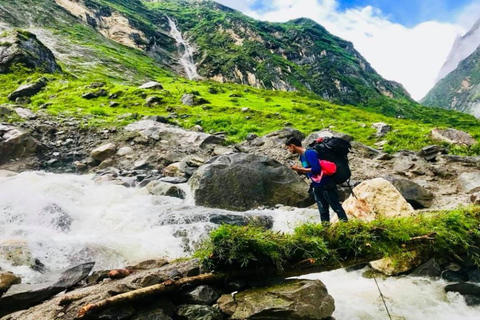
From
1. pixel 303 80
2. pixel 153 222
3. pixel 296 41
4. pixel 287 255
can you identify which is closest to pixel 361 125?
pixel 153 222

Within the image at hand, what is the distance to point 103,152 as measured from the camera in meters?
22.6

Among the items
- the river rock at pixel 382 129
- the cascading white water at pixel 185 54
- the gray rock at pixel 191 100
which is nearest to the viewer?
the river rock at pixel 382 129

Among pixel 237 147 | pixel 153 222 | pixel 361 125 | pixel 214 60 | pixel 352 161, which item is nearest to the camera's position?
pixel 153 222

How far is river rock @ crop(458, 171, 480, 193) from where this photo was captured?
664 inches

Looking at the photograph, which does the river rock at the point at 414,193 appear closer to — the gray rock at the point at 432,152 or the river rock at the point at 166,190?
the gray rock at the point at 432,152

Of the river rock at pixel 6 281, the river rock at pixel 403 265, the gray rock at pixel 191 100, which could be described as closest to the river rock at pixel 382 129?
the gray rock at pixel 191 100

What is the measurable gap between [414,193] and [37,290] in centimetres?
1509

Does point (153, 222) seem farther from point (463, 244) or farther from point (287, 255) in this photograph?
point (463, 244)

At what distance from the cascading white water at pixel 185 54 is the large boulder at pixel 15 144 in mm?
100815

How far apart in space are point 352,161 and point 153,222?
13.7 meters

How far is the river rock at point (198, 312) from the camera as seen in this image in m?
5.76

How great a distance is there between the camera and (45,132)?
81.6 ft

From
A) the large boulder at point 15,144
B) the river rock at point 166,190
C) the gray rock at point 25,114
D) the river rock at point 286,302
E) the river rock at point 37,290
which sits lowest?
the large boulder at point 15,144

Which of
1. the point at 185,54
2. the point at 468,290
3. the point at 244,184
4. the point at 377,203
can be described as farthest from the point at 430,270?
the point at 185,54
